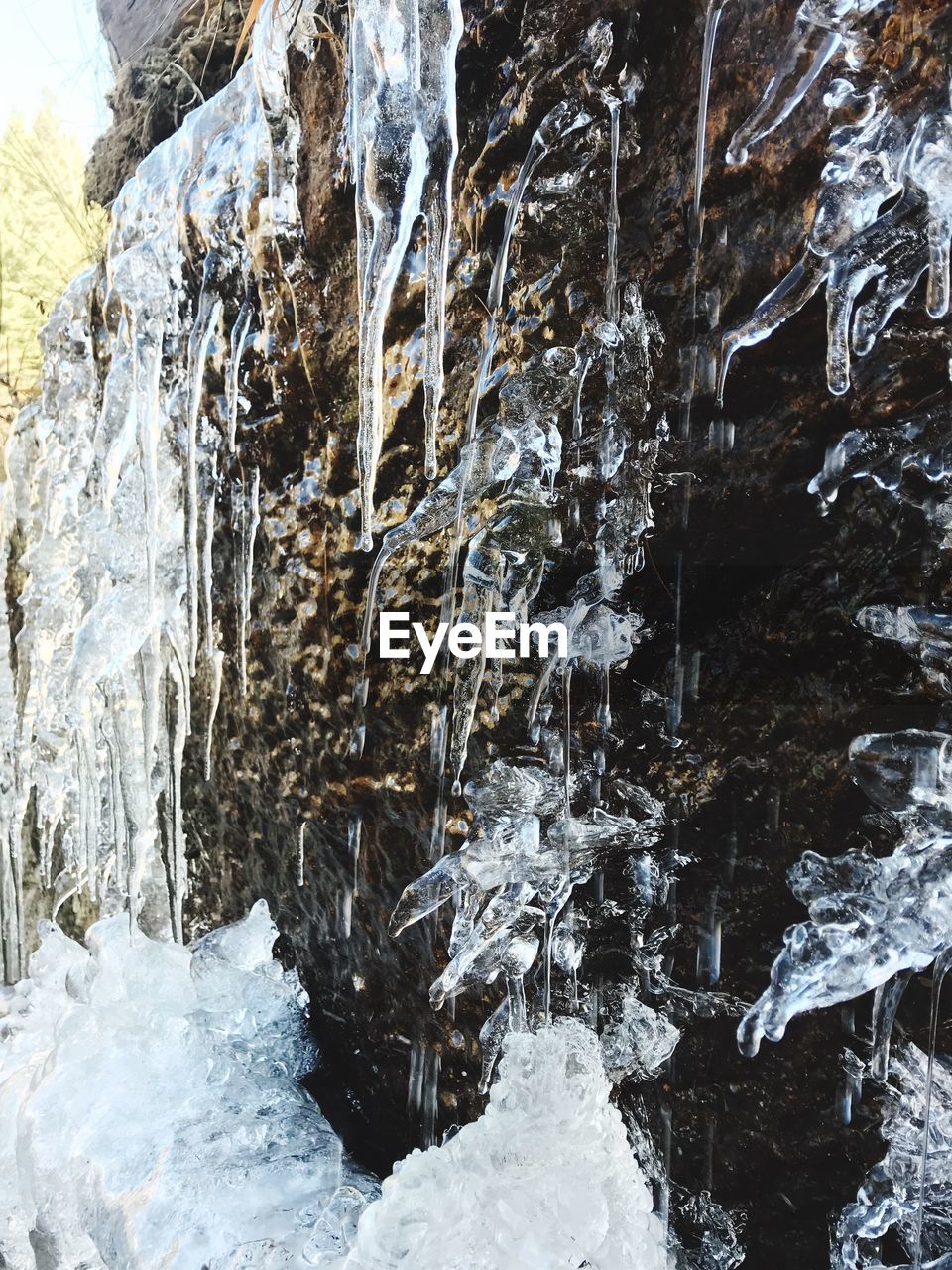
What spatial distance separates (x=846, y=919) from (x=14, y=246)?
12.9 ft

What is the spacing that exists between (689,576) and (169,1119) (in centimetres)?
145

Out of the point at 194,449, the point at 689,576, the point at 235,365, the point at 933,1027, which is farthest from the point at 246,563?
the point at 933,1027

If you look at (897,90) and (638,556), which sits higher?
(897,90)

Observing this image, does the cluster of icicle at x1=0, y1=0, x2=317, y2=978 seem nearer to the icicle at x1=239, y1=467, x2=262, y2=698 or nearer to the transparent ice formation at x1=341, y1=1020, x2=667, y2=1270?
the icicle at x1=239, y1=467, x2=262, y2=698

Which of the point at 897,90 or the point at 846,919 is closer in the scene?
the point at 897,90

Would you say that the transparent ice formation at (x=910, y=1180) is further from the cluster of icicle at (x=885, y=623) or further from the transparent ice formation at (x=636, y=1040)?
the transparent ice formation at (x=636, y=1040)

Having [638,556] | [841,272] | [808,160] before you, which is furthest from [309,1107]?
[808,160]

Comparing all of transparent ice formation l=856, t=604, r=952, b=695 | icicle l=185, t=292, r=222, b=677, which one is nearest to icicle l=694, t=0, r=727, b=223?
transparent ice formation l=856, t=604, r=952, b=695

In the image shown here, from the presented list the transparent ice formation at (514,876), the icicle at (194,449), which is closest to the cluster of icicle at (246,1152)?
the transparent ice formation at (514,876)

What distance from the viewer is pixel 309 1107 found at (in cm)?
189

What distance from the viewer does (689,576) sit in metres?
1.42

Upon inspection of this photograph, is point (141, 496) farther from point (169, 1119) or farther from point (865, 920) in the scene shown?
point (865, 920)

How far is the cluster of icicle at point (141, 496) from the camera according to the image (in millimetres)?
2037

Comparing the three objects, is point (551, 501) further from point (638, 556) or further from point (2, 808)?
point (2, 808)
